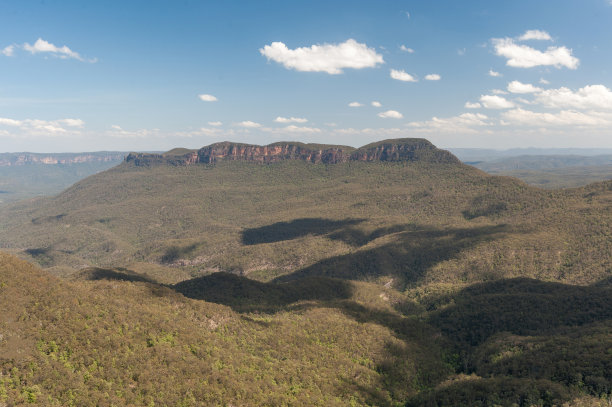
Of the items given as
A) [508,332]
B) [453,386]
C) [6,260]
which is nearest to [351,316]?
[453,386]

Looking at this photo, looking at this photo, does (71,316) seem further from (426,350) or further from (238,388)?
(426,350)

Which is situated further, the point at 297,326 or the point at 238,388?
the point at 297,326

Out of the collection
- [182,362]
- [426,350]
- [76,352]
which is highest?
[76,352]

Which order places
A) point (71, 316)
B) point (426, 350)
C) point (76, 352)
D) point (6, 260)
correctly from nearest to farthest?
point (76, 352) < point (71, 316) < point (6, 260) < point (426, 350)

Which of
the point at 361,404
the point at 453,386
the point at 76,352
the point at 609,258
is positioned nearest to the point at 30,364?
the point at 76,352

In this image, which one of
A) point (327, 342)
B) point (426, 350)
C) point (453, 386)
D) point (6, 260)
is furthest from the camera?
point (426, 350)

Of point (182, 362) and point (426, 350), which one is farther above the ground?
point (182, 362)

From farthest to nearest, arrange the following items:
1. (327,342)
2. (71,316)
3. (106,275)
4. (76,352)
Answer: (106,275) < (327,342) < (71,316) < (76,352)

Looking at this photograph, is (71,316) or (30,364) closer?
(30,364)

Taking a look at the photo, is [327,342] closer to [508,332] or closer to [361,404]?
[361,404]
